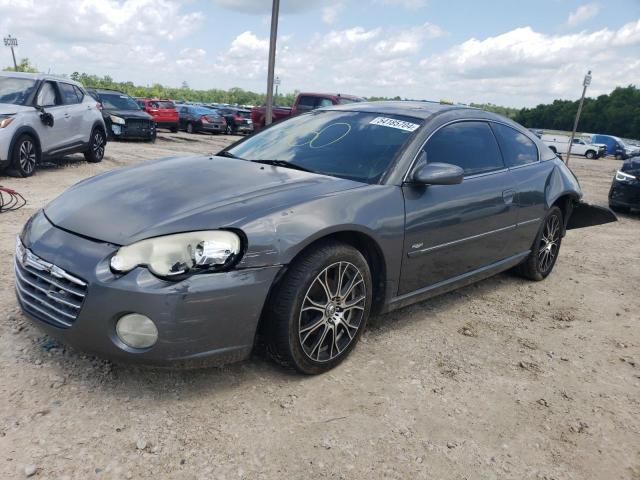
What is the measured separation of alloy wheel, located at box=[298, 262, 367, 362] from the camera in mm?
2756

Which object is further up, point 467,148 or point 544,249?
point 467,148

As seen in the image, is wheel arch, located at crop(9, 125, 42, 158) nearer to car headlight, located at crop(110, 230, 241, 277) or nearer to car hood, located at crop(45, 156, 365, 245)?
car hood, located at crop(45, 156, 365, 245)

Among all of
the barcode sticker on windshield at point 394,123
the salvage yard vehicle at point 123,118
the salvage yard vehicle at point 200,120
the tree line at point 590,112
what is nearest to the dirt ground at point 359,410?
the barcode sticker on windshield at point 394,123

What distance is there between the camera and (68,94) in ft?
31.7

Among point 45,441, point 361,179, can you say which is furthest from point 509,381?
point 45,441

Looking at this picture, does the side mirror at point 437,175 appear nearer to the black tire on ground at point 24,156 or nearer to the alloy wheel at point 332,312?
the alloy wheel at point 332,312

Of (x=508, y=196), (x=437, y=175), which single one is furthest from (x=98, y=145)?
(x=437, y=175)

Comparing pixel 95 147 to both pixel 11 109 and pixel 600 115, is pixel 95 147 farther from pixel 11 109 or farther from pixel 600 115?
pixel 600 115

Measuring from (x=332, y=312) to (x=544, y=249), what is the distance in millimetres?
2825

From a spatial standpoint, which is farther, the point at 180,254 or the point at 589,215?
the point at 589,215

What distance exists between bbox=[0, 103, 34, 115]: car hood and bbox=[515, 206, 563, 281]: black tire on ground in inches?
297

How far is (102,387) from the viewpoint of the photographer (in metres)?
2.60

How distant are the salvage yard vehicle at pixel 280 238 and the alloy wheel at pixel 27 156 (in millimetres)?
5851

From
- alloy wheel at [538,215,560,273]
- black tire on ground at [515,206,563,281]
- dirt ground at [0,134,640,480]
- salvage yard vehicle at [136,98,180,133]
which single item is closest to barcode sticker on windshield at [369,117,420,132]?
dirt ground at [0,134,640,480]
